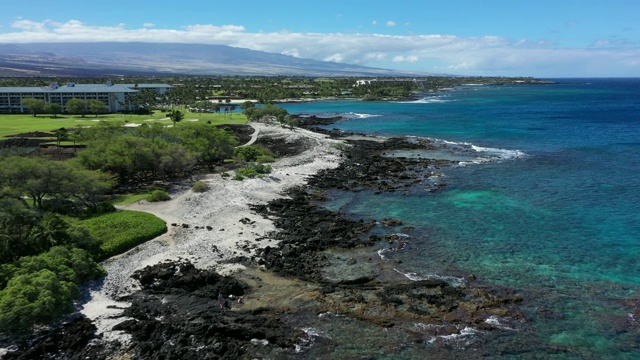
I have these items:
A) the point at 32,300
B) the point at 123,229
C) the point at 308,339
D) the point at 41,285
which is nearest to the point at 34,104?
the point at 123,229

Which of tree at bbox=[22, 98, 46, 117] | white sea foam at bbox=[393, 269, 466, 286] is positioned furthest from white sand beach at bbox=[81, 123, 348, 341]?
tree at bbox=[22, 98, 46, 117]

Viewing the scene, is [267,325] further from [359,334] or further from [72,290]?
[72,290]

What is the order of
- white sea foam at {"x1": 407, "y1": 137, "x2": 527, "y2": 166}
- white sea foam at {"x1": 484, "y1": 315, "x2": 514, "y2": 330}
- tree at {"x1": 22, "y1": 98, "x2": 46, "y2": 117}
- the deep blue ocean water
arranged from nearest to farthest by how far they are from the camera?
1. the deep blue ocean water
2. white sea foam at {"x1": 484, "y1": 315, "x2": 514, "y2": 330}
3. white sea foam at {"x1": 407, "y1": 137, "x2": 527, "y2": 166}
4. tree at {"x1": 22, "y1": 98, "x2": 46, "y2": 117}

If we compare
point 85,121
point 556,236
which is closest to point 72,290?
point 556,236

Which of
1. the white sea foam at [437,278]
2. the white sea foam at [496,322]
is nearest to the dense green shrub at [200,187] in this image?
the white sea foam at [437,278]

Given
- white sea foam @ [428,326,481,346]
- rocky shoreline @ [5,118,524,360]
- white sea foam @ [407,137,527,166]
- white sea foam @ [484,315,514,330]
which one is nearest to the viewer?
rocky shoreline @ [5,118,524,360]

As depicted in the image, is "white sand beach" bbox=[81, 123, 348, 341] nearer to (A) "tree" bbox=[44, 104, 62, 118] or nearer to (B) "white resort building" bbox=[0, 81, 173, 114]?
(A) "tree" bbox=[44, 104, 62, 118]

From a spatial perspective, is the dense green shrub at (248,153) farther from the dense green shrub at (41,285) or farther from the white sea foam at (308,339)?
the white sea foam at (308,339)
